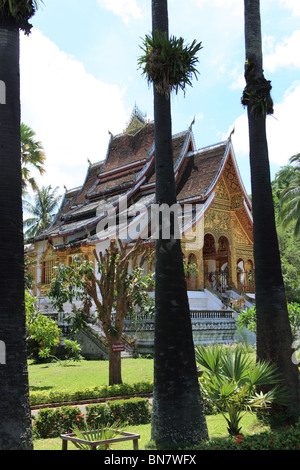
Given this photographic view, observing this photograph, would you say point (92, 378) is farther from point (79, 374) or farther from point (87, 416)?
point (87, 416)

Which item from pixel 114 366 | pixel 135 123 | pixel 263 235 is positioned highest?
pixel 135 123

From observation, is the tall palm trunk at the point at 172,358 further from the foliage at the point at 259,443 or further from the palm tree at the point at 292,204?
the palm tree at the point at 292,204

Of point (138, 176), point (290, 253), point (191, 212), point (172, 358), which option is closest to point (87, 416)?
point (172, 358)

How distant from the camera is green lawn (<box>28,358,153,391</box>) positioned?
46.3ft

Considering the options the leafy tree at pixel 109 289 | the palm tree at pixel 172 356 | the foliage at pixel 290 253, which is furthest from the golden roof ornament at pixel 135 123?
the palm tree at pixel 172 356

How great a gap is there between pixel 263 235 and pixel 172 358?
319cm

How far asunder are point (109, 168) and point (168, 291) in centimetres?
2861

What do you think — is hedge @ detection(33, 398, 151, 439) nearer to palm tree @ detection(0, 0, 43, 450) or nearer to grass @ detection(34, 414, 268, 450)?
grass @ detection(34, 414, 268, 450)

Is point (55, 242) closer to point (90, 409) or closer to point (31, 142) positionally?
point (31, 142)

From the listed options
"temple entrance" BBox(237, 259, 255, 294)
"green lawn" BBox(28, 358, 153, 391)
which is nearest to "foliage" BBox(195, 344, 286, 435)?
"green lawn" BBox(28, 358, 153, 391)

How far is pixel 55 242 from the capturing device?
30.6 m

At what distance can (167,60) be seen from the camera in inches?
337

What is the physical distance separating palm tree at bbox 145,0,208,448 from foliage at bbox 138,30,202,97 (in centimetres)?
147
